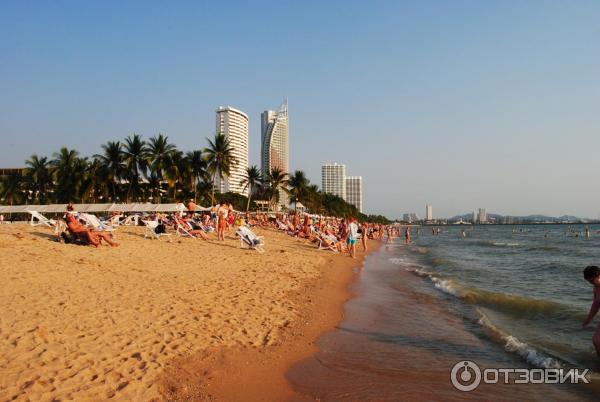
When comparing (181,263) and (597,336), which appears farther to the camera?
(181,263)

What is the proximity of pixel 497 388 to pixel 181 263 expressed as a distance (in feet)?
24.2

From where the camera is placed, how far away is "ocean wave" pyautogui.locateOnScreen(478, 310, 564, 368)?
4.57 metres

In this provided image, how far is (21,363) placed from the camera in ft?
11.4

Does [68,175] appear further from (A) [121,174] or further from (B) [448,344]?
(B) [448,344]

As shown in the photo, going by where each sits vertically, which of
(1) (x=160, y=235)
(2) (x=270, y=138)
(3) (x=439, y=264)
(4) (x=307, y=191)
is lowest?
(3) (x=439, y=264)

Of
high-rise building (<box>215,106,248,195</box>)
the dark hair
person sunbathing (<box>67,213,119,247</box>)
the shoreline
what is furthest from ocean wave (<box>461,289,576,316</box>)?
high-rise building (<box>215,106,248,195</box>)

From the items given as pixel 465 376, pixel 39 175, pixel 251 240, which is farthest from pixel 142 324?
pixel 39 175

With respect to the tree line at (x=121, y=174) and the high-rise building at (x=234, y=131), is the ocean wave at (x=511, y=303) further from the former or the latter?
the high-rise building at (x=234, y=131)

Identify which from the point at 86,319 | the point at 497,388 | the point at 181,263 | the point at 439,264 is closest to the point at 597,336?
the point at 497,388

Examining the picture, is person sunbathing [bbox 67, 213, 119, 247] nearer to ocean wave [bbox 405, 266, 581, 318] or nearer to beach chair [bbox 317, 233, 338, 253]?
ocean wave [bbox 405, 266, 581, 318]

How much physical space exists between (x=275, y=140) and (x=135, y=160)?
307 ft

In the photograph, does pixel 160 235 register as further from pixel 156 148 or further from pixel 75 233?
pixel 156 148

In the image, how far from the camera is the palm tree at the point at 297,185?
60594mm

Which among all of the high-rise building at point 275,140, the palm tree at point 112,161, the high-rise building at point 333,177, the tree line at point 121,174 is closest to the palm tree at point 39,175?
the tree line at point 121,174
